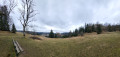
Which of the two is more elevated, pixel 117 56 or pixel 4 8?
pixel 4 8

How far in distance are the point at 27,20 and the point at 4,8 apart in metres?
18.2

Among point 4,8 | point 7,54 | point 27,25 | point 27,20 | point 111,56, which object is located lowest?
point 7,54

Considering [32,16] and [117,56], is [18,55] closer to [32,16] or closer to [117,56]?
[117,56]

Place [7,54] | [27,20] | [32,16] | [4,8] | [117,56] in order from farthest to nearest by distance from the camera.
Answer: [4,8], [32,16], [27,20], [7,54], [117,56]

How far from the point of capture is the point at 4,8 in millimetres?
28469

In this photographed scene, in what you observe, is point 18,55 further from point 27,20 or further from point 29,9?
point 29,9

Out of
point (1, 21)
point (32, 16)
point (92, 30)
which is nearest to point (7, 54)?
point (32, 16)

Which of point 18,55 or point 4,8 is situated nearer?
point 18,55

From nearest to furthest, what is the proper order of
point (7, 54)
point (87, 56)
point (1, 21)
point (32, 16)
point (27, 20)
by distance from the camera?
→ point (87, 56)
point (7, 54)
point (27, 20)
point (32, 16)
point (1, 21)

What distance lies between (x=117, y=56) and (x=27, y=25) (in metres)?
17.6

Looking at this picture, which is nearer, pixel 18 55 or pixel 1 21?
pixel 18 55

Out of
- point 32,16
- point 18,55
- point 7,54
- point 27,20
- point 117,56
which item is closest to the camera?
point 117,56

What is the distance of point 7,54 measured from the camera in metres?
7.89

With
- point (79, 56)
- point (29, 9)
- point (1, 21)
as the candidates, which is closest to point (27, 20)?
point (29, 9)
